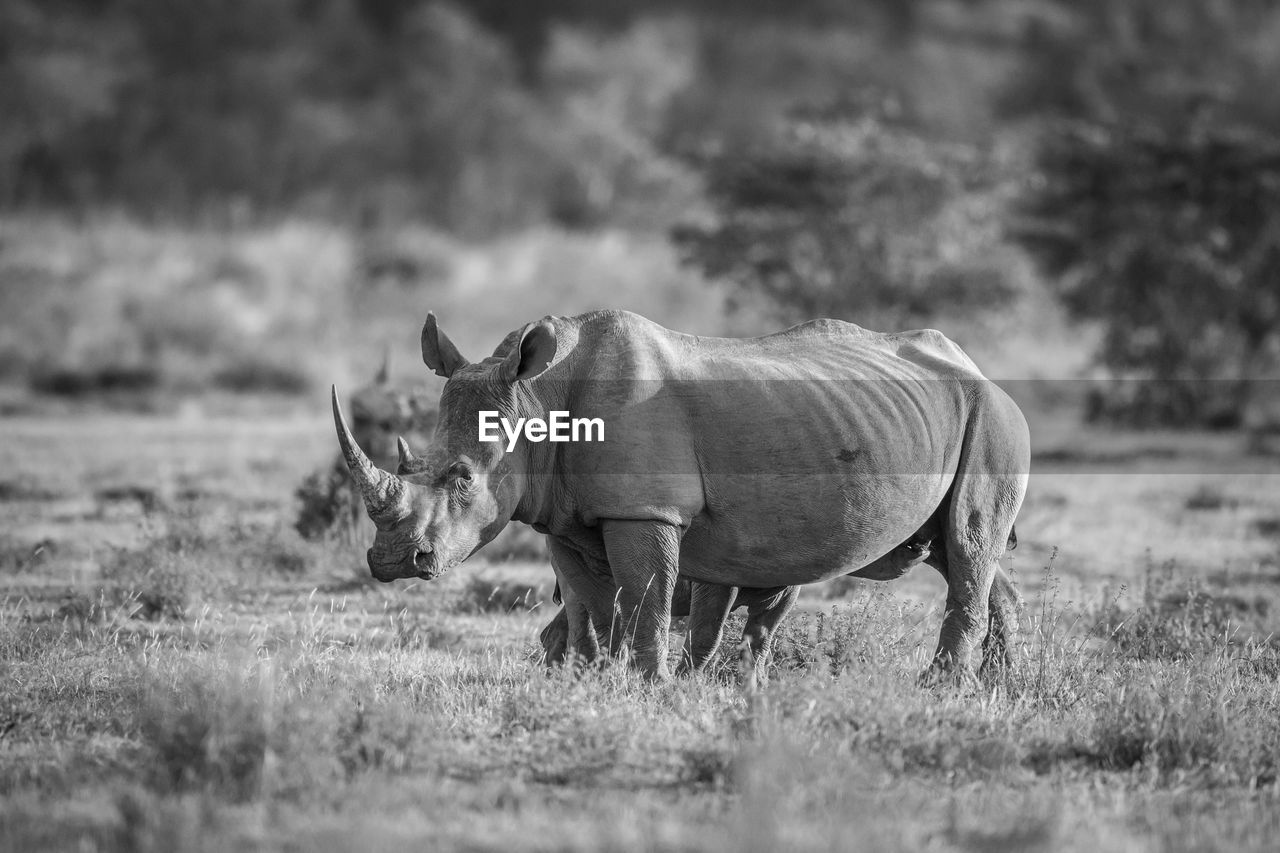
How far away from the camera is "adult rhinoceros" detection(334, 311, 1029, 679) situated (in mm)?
7082

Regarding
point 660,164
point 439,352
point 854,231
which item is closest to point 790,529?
point 439,352

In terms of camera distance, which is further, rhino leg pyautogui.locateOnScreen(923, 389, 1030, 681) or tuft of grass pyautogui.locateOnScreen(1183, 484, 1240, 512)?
tuft of grass pyautogui.locateOnScreen(1183, 484, 1240, 512)

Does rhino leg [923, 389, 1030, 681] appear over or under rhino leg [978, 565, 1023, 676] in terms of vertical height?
over

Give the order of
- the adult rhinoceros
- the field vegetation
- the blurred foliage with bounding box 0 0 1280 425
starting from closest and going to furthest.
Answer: the field vegetation
the adult rhinoceros
the blurred foliage with bounding box 0 0 1280 425

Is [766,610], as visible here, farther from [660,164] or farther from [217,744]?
[660,164]

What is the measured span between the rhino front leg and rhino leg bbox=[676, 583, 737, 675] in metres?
0.60

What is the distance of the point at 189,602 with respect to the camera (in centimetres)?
947

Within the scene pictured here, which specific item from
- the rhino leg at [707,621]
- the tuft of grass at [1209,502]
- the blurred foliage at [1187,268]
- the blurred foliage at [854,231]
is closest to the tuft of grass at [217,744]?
the rhino leg at [707,621]

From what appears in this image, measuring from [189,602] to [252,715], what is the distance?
3527 millimetres

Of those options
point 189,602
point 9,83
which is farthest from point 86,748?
point 9,83

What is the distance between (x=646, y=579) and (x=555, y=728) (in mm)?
786

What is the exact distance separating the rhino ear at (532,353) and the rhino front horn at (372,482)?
677mm

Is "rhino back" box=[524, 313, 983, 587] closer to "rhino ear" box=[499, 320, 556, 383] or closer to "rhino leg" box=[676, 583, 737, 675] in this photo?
"rhino ear" box=[499, 320, 556, 383]

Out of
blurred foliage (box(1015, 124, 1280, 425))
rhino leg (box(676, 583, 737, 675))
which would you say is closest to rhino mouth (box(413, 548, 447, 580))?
Result: rhino leg (box(676, 583, 737, 675))
